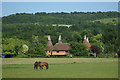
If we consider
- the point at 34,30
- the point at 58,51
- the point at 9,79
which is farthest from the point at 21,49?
the point at 34,30

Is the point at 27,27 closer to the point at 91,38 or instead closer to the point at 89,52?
the point at 91,38

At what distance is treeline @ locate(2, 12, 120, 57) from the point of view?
2170 inches

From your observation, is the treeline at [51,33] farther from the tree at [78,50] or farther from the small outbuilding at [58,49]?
the small outbuilding at [58,49]

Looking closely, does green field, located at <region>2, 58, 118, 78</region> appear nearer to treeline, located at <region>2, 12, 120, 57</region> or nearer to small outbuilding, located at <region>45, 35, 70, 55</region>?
treeline, located at <region>2, 12, 120, 57</region>

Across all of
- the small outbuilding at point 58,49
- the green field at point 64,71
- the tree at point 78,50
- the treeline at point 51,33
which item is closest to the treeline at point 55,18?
the treeline at point 51,33

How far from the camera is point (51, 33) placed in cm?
11050

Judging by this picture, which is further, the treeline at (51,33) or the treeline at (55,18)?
the treeline at (55,18)

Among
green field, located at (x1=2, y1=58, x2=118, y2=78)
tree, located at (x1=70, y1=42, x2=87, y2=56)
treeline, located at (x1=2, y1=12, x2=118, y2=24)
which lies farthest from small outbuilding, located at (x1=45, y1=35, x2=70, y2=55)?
treeline, located at (x1=2, y1=12, x2=118, y2=24)

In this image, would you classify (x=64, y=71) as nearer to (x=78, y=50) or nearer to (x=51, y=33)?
(x=78, y=50)

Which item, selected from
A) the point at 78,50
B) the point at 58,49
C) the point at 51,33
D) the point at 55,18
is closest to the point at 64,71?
the point at 78,50

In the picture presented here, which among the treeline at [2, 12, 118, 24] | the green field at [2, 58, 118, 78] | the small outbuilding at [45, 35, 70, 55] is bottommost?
the green field at [2, 58, 118, 78]

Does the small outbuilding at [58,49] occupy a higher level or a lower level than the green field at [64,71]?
higher

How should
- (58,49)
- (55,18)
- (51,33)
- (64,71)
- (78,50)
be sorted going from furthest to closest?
(55,18), (51,33), (58,49), (78,50), (64,71)

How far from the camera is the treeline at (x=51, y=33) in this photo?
2170 inches
